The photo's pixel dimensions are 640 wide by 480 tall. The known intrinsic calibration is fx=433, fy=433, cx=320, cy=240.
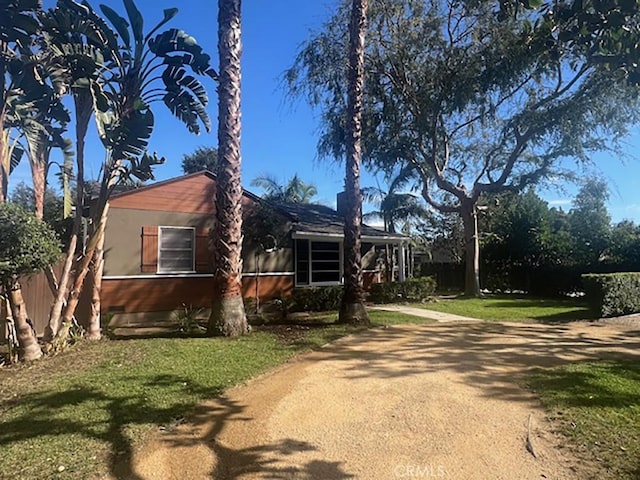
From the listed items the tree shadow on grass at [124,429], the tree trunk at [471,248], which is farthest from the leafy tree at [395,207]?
the tree shadow on grass at [124,429]

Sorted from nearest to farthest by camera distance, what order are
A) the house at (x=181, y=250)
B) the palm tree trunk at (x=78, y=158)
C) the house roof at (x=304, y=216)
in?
the palm tree trunk at (x=78, y=158)
the house at (x=181, y=250)
the house roof at (x=304, y=216)

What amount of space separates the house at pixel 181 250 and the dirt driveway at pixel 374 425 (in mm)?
7129

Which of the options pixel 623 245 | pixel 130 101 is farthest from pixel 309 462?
pixel 623 245

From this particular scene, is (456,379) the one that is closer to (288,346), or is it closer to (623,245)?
(288,346)

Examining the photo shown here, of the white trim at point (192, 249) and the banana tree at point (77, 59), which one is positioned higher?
the banana tree at point (77, 59)

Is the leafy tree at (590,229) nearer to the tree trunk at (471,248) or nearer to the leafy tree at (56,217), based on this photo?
the tree trunk at (471,248)

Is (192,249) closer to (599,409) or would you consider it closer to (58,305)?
(58,305)

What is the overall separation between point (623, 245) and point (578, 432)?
19957 millimetres

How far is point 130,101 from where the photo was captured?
9.09m

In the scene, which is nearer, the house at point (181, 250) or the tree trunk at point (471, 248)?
the house at point (181, 250)

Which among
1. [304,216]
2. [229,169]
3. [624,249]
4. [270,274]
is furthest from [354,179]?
[624,249]

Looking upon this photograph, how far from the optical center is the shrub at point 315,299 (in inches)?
575

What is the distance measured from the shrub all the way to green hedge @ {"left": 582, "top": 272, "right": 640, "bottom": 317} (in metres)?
7.89

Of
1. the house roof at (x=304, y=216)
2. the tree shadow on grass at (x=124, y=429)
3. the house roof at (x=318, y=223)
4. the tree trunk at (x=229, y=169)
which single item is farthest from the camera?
the house roof at (x=318, y=223)
